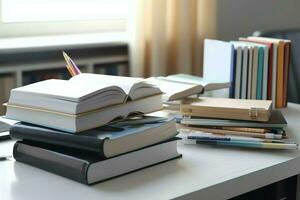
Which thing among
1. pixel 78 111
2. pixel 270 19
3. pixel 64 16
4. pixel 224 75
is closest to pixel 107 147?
pixel 78 111

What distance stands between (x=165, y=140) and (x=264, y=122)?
276 millimetres

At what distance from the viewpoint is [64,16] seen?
7.27ft

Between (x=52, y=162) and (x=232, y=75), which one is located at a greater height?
(x=232, y=75)

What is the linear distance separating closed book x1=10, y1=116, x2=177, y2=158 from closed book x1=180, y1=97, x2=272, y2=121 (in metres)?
0.18

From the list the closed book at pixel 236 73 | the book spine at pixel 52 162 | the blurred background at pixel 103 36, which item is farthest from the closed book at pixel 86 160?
the blurred background at pixel 103 36

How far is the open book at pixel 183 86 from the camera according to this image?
1.40 meters

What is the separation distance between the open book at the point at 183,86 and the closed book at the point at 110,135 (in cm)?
27

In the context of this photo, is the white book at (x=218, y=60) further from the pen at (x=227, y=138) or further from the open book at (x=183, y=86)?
the pen at (x=227, y=138)

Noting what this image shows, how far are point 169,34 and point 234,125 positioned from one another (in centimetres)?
103

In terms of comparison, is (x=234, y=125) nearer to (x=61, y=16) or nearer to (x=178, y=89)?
(x=178, y=89)

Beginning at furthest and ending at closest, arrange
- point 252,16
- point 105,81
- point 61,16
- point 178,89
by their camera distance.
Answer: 1. point 252,16
2. point 61,16
3. point 178,89
4. point 105,81

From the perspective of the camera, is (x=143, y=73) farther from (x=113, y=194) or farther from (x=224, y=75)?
(x=113, y=194)

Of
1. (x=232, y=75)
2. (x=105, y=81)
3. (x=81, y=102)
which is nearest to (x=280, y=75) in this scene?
(x=232, y=75)

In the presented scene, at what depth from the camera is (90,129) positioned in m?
1.04
